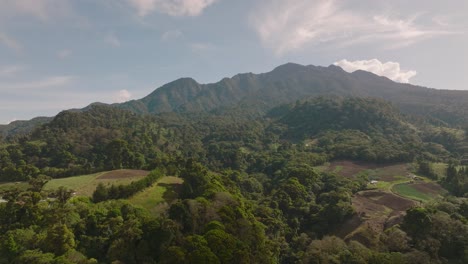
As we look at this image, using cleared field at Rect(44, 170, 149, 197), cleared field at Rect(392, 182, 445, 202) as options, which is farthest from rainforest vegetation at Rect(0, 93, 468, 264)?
cleared field at Rect(392, 182, 445, 202)

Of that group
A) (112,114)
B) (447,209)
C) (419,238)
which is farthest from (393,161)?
(112,114)

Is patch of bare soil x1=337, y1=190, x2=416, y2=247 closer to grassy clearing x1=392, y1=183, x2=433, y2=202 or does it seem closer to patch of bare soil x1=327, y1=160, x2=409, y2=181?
grassy clearing x1=392, y1=183, x2=433, y2=202

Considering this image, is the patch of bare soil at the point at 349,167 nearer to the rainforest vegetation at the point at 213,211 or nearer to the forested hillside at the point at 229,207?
the forested hillside at the point at 229,207

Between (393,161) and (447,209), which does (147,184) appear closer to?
(447,209)

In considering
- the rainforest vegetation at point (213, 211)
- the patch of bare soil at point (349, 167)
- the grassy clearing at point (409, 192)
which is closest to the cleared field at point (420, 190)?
the grassy clearing at point (409, 192)

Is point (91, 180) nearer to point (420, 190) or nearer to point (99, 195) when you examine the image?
point (99, 195)

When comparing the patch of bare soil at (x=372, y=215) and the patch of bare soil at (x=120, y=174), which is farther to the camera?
the patch of bare soil at (x=120, y=174)

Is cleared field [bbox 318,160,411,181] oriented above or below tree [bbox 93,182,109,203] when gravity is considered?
below
